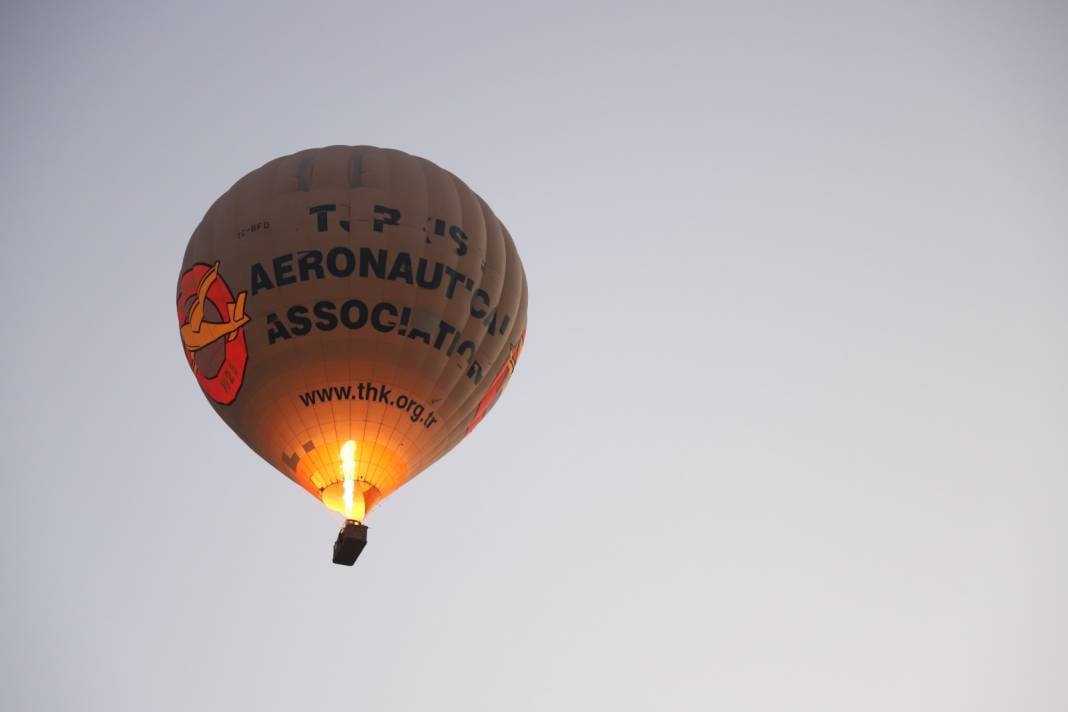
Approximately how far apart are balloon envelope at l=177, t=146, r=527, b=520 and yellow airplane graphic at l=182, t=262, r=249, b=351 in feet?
0.07

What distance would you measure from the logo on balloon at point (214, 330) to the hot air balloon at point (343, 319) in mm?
27

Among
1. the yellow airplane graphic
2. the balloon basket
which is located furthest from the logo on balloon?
the balloon basket

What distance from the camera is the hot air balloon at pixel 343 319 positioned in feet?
51.6

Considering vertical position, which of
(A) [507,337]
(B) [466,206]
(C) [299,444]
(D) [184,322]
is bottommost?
(C) [299,444]

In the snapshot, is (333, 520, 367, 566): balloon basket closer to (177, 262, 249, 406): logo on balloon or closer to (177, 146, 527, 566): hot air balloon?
(177, 146, 527, 566): hot air balloon

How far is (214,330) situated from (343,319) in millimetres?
1951

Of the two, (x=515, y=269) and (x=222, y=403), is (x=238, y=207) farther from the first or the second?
(x=515, y=269)

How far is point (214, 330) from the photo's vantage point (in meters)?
16.3

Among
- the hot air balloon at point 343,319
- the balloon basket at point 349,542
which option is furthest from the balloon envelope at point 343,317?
the balloon basket at point 349,542

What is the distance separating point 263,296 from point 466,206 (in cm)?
327

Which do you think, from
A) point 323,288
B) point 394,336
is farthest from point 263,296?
point 394,336

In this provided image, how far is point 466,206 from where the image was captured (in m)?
17.2

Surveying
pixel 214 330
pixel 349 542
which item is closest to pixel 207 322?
pixel 214 330

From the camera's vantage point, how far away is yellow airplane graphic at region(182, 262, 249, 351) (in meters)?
16.0
